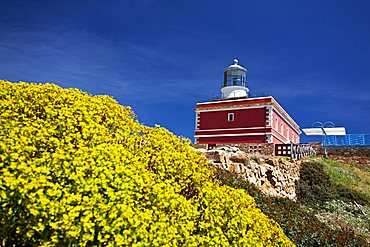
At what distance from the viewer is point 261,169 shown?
1298cm

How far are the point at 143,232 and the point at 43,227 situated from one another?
827 millimetres

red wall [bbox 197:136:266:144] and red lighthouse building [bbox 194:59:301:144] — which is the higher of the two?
red lighthouse building [bbox 194:59:301:144]

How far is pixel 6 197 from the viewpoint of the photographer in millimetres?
3162

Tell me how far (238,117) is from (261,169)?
13071 millimetres

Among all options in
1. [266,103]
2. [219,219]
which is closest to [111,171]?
[219,219]

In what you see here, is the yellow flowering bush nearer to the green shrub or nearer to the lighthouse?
the green shrub

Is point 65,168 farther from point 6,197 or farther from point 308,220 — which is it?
point 308,220

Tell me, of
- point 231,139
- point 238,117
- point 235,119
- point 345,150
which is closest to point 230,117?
point 235,119

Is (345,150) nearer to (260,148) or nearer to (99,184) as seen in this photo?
(260,148)

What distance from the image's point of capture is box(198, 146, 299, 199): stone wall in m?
10.8

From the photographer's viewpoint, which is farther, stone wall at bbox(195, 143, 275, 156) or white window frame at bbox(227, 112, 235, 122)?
white window frame at bbox(227, 112, 235, 122)

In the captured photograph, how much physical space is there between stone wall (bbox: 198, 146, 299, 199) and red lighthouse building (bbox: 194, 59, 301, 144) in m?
7.06

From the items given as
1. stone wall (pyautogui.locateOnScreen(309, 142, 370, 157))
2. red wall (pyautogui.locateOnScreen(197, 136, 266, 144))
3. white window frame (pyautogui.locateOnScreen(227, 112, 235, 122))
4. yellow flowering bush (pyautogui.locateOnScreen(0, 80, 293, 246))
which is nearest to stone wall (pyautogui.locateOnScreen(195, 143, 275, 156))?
red wall (pyautogui.locateOnScreen(197, 136, 266, 144))

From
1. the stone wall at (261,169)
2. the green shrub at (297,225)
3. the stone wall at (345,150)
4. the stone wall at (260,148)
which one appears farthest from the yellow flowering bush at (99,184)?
the stone wall at (345,150)
